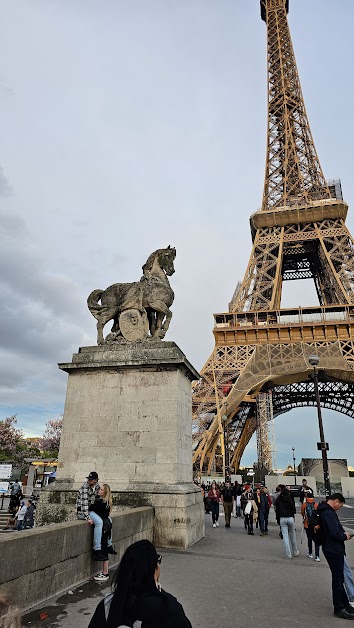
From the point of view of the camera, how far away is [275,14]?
69.8m

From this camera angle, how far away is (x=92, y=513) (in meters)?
6.11

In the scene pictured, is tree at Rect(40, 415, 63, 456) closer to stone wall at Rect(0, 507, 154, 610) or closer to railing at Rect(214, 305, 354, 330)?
railing at Rect(214, 305, 354, 330)

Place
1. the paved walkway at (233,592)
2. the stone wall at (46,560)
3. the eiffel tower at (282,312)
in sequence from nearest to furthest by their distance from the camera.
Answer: the stone wall at (46,560), the paved walkway at (233,592), the eiffel tower at (282,312)

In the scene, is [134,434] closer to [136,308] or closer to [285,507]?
[136,308]

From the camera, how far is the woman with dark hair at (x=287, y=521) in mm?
9062

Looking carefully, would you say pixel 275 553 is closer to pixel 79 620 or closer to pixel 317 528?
pixel 317 528

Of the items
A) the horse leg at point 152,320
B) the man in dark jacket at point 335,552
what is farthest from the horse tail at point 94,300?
the man in dark jacket at point 335,552

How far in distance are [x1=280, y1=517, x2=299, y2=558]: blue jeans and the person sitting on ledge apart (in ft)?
14.3

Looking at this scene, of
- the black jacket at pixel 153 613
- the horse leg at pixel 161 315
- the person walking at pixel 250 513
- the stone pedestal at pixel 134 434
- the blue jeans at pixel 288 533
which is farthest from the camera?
the person walking at pixel 250 513

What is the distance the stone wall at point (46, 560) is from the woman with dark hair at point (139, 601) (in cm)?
241

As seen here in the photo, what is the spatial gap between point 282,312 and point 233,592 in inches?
1453

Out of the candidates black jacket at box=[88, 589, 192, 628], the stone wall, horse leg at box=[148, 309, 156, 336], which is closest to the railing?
horse leg at box=[148, 309, 156, 336]

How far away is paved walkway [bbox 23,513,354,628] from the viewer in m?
4.81

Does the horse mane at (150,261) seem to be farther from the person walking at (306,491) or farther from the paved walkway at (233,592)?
the person walking at (306,491)
